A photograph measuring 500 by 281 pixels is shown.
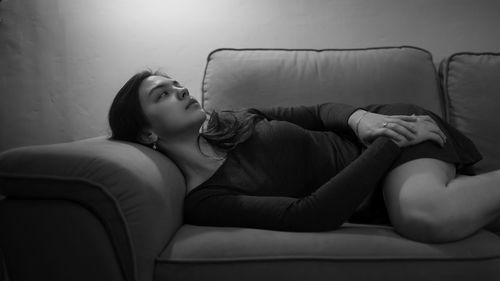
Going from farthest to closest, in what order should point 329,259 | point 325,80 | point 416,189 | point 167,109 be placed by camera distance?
point 325,80 → point 167,109 → point 416,189 → point 329,259

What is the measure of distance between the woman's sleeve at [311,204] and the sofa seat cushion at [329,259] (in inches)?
2.1

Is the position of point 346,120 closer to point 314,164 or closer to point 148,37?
point 314,164

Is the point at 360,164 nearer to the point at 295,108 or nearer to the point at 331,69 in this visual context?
the point at 295,108

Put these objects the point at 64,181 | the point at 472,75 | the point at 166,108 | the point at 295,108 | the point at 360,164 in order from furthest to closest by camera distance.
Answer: the point at 472,75 → the point at 295,108 → the point at 166,108 → the point at 360,164 → the point at 64,181

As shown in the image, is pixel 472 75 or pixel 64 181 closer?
pixel 64 181

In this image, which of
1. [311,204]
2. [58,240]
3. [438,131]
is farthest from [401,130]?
[58,240]

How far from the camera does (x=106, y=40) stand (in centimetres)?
178

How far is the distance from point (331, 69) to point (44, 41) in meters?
1.28

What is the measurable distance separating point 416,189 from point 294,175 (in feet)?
1.03

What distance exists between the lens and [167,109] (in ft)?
3.59

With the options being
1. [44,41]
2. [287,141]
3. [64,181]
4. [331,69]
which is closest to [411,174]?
[287,141]

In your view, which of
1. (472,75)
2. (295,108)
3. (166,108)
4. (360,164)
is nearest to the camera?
(360,164)

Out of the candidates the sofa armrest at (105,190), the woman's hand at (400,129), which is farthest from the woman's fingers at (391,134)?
the sofa armrest at (105,190)

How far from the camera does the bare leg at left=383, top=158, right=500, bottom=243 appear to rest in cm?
82
